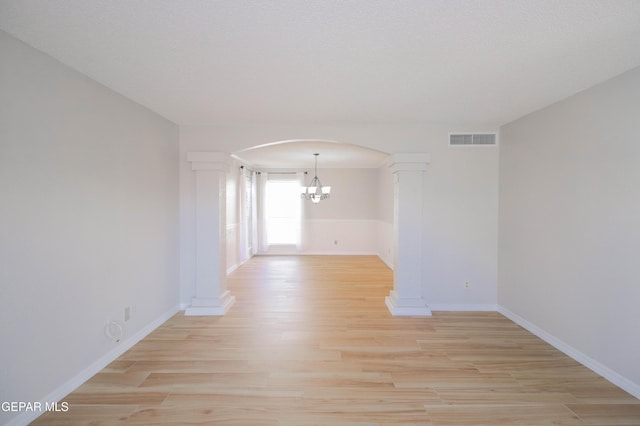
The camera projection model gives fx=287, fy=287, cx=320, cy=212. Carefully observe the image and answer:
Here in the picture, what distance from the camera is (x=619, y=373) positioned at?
7.41 ft

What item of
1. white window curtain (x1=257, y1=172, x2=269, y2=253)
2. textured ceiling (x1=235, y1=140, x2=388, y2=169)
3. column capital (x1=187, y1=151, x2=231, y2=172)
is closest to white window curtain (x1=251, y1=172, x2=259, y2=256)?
white window curtain (x1=257, y1=172, x2=269, y2=253)

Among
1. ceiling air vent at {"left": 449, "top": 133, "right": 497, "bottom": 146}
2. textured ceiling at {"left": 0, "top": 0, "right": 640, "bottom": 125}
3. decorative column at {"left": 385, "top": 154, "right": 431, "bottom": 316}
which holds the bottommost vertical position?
decorative column at {"left": 385, "top": 154, "right": 431, "bottom": 316}

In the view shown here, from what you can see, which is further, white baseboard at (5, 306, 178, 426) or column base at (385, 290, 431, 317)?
column base at (385, 290, 431, 317)

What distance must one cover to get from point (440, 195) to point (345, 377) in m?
2.51

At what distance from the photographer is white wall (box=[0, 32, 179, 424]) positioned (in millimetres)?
1765

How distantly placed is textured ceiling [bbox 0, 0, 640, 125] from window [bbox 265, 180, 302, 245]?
5.29m

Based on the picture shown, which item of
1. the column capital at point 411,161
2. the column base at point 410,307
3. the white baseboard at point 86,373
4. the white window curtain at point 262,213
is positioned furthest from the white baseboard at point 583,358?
the white window curtain at point 262,213

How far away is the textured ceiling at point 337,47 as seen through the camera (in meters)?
1.51

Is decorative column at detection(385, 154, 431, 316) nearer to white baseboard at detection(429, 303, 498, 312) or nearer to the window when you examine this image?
white baseboard at detection(429, 303, 498, 312)

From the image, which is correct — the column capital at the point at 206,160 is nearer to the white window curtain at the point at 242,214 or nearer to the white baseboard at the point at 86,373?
the white baseboard at the point at 86,373

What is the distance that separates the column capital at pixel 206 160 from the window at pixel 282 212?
448cm

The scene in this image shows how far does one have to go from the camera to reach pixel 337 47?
1.86 metres

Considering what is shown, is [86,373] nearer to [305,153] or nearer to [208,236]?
[208,236]

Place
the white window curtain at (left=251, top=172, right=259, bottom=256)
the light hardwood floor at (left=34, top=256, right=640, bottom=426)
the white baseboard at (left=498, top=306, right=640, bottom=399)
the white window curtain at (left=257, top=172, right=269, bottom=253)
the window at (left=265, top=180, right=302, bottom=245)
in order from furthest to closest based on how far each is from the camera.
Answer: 1. the window at (left=265, top=180, right=302, bottom=245)
2. the white window curtain at (left=257, top=172, right=269, bottom=253)
3. the white window curtain at (left=251, top=172, right=259, bottom=256)
4. the white baseboard at (left=498, top=306, right=640, bottom=399)
5. the light hardwood floor at (left=34, top=256, right=640, bottom=426)
